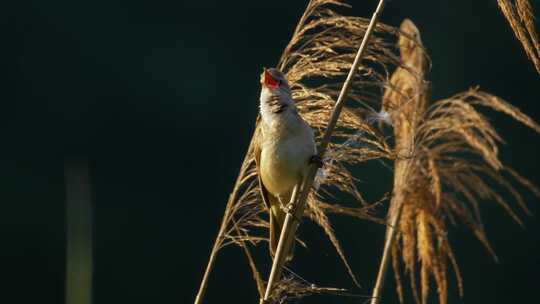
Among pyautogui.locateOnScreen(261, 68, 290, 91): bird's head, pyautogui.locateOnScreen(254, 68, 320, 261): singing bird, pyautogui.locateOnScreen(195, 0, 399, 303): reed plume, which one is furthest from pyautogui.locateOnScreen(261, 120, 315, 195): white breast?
pyautogui.locateOnScreen(195, 0, 399, 303): reed plume

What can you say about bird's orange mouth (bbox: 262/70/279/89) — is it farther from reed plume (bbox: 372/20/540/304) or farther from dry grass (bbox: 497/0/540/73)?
dry grass (bbox: 497/0/540/73)

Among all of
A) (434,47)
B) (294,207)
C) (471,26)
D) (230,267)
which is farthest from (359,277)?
(294,207)

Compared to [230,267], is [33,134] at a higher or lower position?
higher

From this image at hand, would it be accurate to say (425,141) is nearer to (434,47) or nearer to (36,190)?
(36,190)

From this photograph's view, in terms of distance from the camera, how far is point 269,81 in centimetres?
329

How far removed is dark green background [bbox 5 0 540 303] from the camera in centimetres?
1071

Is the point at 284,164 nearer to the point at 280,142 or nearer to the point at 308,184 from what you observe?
the point at 280,142

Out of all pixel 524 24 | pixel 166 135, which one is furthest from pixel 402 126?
pixel 166 135

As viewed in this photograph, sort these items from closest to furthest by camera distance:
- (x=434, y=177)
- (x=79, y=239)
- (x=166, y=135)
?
(x=79, y=239)
(x=434, y=177)
(x=166, y=135)

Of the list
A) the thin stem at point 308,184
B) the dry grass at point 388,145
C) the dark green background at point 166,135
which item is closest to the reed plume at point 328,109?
the dry grass at point 388,145

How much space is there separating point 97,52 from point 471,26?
197 inches

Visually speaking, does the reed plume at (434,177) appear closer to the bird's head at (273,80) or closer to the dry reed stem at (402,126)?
the dry reed stem at (402,126)

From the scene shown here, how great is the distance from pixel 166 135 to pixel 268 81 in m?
8.47

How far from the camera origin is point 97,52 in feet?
40.4
